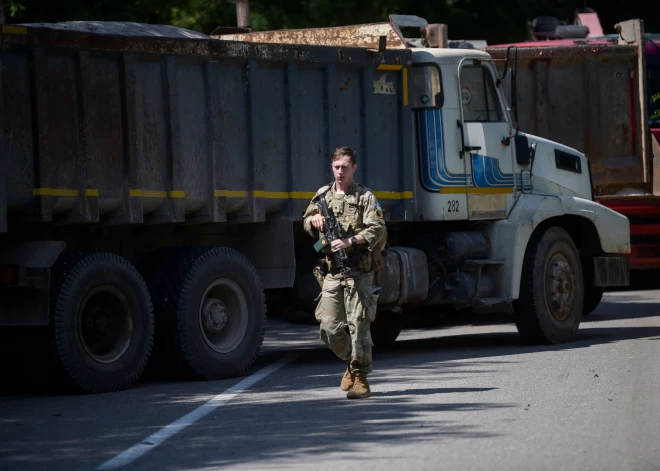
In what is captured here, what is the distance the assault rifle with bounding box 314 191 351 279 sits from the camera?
987cm

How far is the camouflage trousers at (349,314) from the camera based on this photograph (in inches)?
386

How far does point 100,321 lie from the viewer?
10477mm

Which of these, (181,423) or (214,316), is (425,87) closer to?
(214,316)

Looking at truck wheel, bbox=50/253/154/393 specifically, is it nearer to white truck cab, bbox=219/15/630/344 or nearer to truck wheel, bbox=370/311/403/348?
white truck cab, bbox=219/15/630/344

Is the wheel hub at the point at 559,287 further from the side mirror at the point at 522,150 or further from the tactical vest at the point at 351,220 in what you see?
the tactical vest at the point at 351,220

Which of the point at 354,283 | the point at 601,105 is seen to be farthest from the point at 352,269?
the point at 601,105

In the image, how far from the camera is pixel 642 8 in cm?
3042

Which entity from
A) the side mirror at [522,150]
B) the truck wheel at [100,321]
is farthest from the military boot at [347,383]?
the side mirror at [522,150]

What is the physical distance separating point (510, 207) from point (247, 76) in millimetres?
3500

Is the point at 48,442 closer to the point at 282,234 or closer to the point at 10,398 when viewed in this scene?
the point at 10,398

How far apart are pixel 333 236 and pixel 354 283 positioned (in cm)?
37

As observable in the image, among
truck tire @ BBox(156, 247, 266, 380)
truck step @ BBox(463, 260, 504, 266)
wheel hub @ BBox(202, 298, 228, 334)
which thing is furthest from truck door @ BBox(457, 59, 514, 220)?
wheel hub @ BBox(202, 298, 228, 334)

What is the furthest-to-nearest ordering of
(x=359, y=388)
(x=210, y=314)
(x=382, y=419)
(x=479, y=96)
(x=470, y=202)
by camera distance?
(x=479, y=96) → (x=470, y=202) → (x=210, y=314) → (x=359, y=388) → (x=382, y=419)

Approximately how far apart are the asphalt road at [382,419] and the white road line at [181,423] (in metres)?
0.02
